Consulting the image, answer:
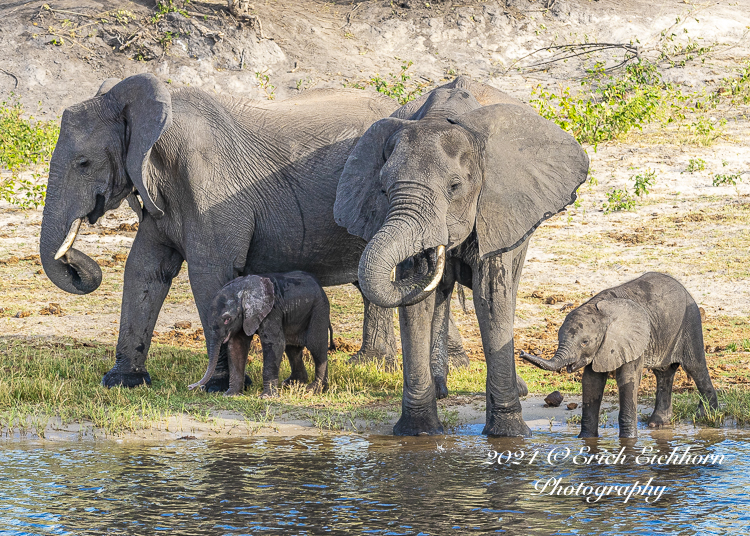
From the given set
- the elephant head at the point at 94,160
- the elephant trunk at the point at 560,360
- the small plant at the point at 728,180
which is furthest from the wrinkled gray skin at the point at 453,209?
the small plant at the point at 728,180

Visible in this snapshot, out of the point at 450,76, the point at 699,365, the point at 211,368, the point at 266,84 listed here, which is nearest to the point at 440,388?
the point at 211,368

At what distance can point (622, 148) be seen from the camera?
1631cm

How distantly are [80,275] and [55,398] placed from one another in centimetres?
109

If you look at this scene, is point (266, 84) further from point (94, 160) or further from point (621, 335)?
point (621, 335)

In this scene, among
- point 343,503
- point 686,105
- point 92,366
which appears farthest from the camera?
point 686,105

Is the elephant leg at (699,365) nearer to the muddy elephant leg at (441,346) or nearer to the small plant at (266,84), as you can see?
the muddy elephant leg at (441,346)

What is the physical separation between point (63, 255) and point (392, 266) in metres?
3.57

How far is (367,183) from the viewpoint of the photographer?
7.23m

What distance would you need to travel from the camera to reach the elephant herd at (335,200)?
22.3ft

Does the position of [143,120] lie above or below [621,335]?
above

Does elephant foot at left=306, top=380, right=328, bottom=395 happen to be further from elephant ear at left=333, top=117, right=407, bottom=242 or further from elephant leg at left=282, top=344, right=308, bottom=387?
elephant ear at left=333, top=117, right=407, bottom=242

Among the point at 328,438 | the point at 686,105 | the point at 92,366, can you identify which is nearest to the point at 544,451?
the point at 328,438

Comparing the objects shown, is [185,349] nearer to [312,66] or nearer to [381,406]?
[381,406]

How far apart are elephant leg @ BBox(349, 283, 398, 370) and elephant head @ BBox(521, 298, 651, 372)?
10.7ft
